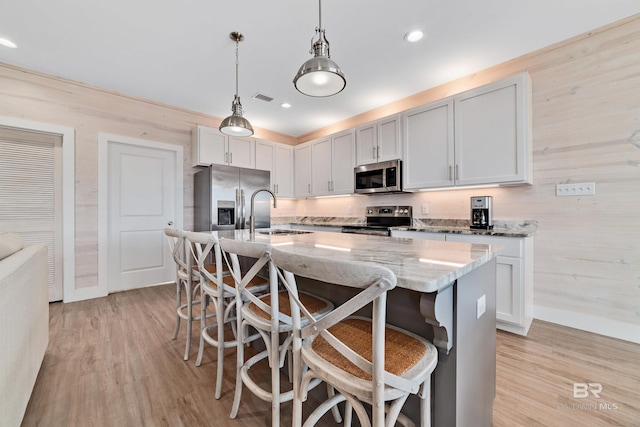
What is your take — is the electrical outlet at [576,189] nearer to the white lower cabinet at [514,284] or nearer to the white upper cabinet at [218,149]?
the white lower cabinet at [514,284]

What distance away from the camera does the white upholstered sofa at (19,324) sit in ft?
3.28

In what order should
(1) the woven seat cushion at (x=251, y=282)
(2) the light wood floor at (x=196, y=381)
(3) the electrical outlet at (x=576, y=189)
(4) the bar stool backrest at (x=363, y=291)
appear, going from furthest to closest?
(3) the electrical outlet at (x=576, y=189) → (1) the woven seat cushion at (x=251, y=282) → (2) the light wood floor at (x=196, y=381) → (4) the bar stool backrest at (x=363, y=291)

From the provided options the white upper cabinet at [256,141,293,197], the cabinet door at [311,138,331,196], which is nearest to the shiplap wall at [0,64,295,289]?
the white upper cabinet at [256,141,293,197]

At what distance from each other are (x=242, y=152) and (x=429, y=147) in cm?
285

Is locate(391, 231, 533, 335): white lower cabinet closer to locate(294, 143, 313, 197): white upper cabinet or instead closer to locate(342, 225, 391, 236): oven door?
locate(342, 225, 391, 236): oven door

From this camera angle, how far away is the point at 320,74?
153 cm

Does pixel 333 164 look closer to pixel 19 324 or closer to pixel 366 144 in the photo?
pixel 366 144

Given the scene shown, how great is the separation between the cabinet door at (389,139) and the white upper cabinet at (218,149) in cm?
214

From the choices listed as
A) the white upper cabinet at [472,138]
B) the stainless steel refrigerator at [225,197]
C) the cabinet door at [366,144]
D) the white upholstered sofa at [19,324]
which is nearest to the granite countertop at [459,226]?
the white upper cabinet at [472,138]

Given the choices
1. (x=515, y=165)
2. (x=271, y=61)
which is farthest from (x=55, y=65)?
(x=515, y=165)

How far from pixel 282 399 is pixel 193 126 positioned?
4.08 meters

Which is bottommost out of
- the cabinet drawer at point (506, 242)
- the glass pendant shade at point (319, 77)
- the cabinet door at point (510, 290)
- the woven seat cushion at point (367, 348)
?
the cabinet door at point (510, 290)

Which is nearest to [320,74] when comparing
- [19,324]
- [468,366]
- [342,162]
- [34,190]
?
[468,366]

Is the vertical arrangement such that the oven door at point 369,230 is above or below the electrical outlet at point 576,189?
below
